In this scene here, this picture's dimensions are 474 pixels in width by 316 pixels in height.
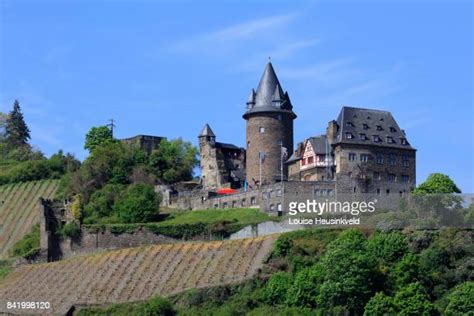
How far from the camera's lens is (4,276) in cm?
7719

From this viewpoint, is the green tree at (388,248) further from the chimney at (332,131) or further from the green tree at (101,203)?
the green tree at (101,203)

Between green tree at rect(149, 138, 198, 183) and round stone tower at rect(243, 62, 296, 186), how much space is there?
10.1 meters

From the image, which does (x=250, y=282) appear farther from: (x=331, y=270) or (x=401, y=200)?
(x=401, y=200)

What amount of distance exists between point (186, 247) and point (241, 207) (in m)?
7.44

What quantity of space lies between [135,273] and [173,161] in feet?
78.0

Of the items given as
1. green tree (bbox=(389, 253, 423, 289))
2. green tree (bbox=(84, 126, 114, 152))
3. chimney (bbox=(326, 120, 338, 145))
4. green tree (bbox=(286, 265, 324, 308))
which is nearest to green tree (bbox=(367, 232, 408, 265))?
green tree (bbox=(389, 253, 423, 289))

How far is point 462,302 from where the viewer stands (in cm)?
5834

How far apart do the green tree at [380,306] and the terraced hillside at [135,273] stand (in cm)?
836

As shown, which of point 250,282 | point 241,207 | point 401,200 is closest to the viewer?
point 250,282

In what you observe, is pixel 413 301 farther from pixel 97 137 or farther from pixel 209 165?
pixel 97 137

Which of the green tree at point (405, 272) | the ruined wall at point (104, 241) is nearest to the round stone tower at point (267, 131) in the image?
the ruined wall at point (104, 241)

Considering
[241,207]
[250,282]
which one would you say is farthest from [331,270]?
[241,207]

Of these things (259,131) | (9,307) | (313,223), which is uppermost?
(259,131)

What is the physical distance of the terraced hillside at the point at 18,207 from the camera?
88.7 m
